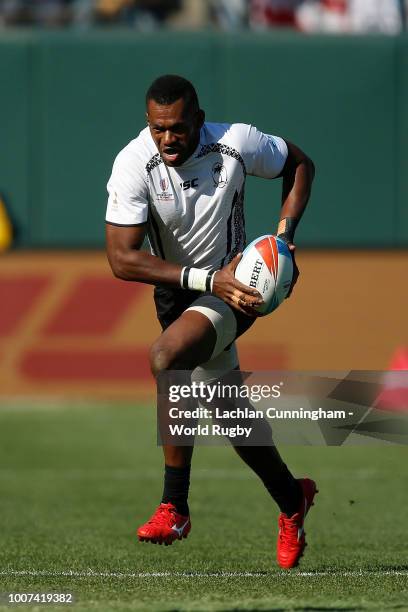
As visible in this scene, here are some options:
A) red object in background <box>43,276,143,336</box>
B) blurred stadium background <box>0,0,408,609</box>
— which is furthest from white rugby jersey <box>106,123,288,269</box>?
red object in background <box>43,276,143,336</box>

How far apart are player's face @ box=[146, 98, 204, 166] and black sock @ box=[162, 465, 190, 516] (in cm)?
162

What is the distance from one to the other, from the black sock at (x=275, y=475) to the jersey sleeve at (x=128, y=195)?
139 centimetres

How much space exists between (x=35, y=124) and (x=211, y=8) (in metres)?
4.28

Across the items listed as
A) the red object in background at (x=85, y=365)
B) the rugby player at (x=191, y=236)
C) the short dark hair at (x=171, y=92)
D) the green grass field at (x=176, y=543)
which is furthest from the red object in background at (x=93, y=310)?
the short dark hair at (x=171, y=92)

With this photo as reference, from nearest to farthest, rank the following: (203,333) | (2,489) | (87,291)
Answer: (203,333), (2,489), (87,291)

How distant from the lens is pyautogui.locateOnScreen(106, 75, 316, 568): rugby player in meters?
6.91

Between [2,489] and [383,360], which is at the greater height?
[2,489]

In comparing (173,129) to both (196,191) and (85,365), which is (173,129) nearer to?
(196,191)

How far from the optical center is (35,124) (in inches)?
659

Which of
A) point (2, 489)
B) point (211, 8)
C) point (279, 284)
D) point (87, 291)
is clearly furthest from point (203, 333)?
point (211, 8)

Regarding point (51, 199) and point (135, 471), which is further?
point (51, 199)

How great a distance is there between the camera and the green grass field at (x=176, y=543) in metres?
6.46

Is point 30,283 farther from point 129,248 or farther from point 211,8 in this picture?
point 129,248

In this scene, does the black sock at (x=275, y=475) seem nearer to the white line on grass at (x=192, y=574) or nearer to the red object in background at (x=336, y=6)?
the white line on grass at (x=192, y=574)
